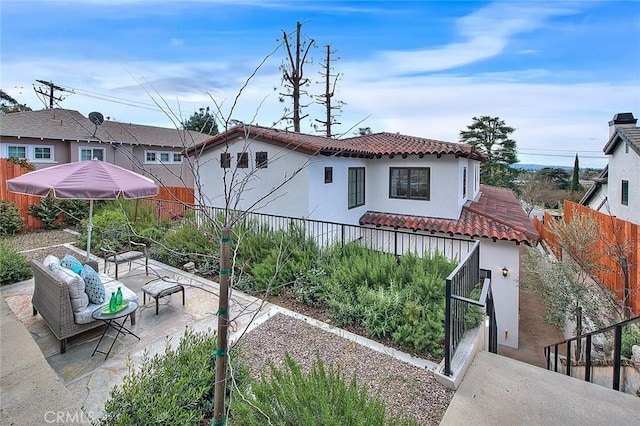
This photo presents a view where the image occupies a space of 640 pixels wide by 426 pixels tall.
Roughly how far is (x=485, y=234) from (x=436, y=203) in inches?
89.8

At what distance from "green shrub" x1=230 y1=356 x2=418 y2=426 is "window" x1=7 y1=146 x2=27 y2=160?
66.0 ft

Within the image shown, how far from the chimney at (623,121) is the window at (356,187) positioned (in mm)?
11828

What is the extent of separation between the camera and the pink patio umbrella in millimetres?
5594

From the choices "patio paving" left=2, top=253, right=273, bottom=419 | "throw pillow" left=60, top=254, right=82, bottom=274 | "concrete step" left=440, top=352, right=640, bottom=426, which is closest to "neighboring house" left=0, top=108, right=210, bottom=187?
"patio paving" left=2, top=253, right=273, bottom=419

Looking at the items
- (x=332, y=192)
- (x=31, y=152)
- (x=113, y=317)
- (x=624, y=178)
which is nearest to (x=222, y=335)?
(x=113, y=317)

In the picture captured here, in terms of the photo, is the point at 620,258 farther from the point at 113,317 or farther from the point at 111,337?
the point at 111,337

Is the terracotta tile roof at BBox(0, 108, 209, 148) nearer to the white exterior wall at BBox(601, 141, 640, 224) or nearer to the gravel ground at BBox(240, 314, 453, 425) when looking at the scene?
the gravel ground at BBox(240, 314, 453, 425)

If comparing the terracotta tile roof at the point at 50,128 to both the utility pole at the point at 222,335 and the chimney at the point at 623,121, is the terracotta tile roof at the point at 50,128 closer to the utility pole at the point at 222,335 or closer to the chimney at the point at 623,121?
the utility pole at the point at 222,335

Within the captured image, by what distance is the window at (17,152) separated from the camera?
15809 mm

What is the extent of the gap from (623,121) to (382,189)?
11659 mm

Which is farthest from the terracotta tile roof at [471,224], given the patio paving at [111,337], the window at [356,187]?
the patio paving at [111,337]

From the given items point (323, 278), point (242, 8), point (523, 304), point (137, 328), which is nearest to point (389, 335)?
point (323, 278)

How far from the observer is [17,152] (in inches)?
634

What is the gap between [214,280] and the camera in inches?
286
